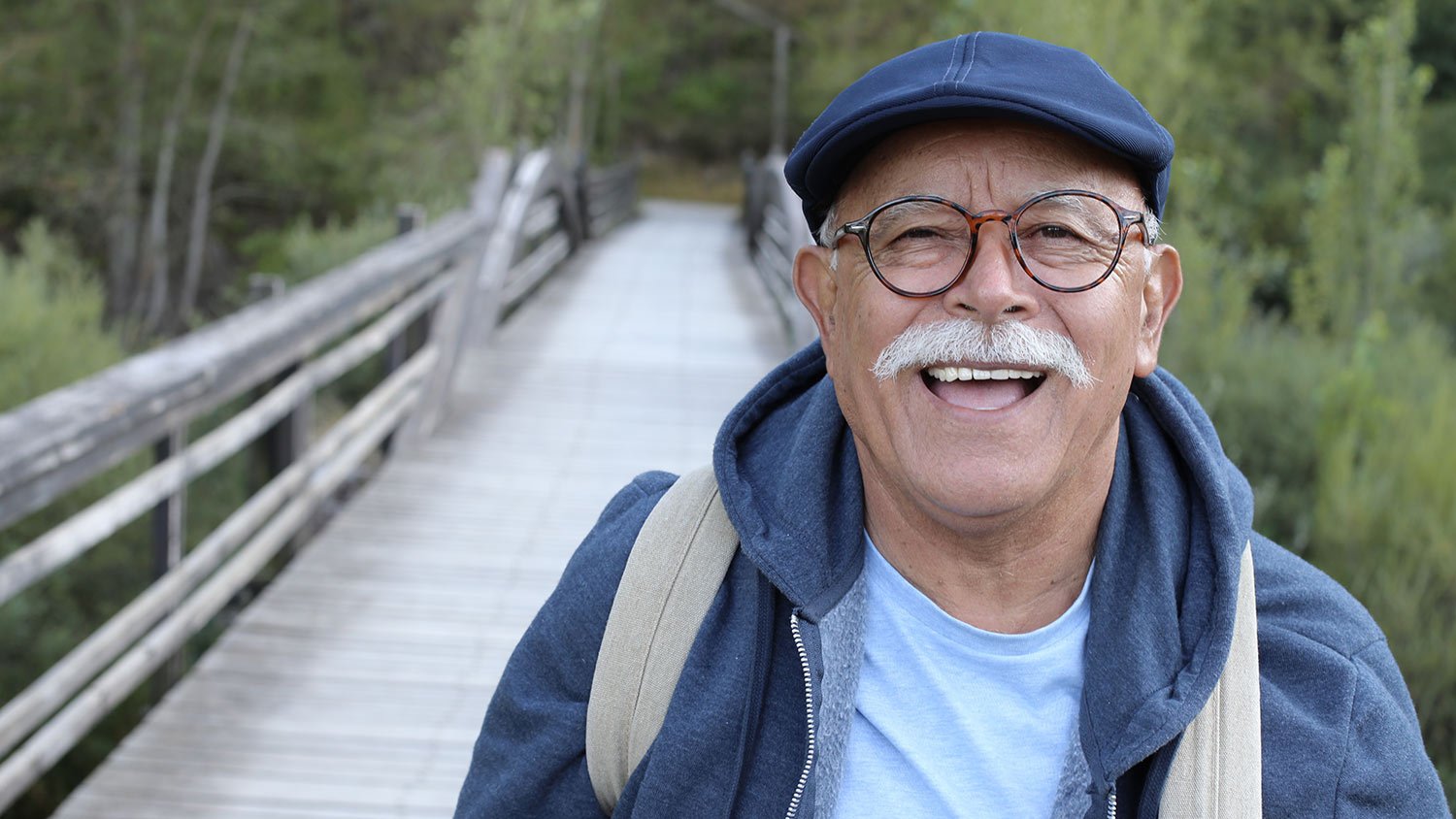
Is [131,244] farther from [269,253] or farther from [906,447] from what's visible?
[906,447]

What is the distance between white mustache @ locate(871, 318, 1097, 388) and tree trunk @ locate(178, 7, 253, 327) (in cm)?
2510

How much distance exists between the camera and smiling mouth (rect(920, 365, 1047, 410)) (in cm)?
150

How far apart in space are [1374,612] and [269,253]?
23.8m

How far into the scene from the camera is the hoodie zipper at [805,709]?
1468 millimetres

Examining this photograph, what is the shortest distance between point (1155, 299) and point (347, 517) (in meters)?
3.91

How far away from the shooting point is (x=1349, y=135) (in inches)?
360

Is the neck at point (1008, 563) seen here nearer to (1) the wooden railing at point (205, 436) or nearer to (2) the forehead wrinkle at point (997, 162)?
(2) the forehead wrinkle at point (997, 162)

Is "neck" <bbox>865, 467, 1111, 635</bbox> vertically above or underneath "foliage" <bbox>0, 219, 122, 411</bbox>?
above

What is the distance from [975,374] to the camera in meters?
1.50

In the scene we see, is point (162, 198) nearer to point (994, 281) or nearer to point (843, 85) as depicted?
point (843, 85)

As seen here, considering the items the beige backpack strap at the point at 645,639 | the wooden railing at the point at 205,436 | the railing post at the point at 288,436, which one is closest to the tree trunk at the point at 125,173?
the wooden railing at the point at 205,436

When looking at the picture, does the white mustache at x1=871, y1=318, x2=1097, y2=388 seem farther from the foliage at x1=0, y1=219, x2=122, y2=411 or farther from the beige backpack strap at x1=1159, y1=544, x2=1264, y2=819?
the foliage at x1=0, y1=219, x2=122, y2=411

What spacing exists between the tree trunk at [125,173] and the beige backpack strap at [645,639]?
2486 cm

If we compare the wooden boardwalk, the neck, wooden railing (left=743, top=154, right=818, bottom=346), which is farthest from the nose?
wooden railing (left=743, top=154, right=818, bottom=346)
